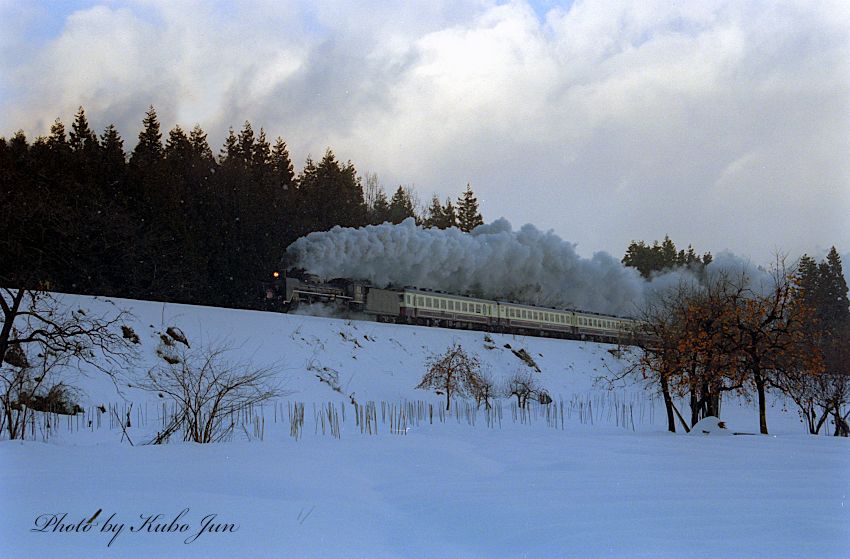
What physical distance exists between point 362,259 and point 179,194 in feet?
35.8

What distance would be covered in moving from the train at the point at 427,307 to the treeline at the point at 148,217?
2.10 meters

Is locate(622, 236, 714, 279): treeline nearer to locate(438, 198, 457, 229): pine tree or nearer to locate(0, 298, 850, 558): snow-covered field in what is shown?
locate(438, 198, 457, 229): pine tree

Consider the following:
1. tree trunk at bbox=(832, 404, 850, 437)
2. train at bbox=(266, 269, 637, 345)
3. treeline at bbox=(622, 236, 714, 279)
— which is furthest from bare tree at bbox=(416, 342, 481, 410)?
treeline at bbox=(622, 236, 714, 279)

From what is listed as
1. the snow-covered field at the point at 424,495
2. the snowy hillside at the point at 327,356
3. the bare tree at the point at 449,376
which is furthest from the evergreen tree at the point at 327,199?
the snow-covered field at the point at 424,495

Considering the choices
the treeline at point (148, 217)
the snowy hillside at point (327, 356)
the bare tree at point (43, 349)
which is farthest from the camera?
the treeline at point (148, 217)

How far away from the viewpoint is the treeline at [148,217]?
29.7 metres

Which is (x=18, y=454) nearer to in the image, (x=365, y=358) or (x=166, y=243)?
(x=365, y=358)

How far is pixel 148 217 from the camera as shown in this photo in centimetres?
3594

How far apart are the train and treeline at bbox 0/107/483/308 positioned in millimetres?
2105

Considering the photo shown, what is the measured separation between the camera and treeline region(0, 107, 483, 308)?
2969cm

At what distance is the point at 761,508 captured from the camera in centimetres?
618

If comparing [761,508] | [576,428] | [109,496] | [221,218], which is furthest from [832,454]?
[221,218]

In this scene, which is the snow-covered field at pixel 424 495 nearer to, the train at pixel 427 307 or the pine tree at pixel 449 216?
the train at pixel 427 307

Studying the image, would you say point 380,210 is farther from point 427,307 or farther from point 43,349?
point 43,349
